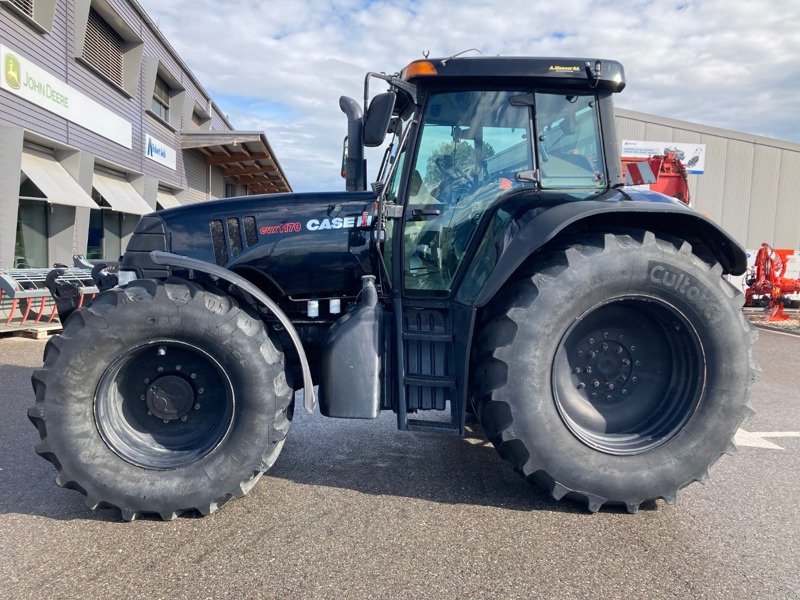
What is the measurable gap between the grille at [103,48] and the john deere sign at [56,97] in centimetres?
102

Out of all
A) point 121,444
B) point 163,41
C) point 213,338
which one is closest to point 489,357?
point 213,338

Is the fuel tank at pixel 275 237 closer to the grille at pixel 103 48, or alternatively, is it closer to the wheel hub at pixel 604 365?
the wheel hub at pixel 604 365

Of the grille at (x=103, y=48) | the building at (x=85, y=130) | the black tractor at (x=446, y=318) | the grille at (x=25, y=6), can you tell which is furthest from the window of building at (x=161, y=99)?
the black tractor at (x=446, y=318)

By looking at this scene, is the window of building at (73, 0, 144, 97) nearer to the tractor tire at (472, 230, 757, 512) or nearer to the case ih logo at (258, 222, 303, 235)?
the case ih logo at (258, 222, 303, 235)

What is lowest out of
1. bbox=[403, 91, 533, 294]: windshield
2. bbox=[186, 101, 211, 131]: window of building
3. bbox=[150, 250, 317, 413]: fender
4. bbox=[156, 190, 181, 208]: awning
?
bbox=[150, 250, 317, 413]: fender

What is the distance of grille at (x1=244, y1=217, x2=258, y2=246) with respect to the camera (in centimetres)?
352

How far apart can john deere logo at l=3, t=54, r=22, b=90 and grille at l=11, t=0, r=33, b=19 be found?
94cm

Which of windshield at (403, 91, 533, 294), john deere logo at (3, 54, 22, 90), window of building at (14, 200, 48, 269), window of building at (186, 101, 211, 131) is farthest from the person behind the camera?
window of building at (186, 101, 211, 131)

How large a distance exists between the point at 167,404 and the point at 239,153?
19398 millimetres

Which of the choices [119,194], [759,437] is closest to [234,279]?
[759,437]

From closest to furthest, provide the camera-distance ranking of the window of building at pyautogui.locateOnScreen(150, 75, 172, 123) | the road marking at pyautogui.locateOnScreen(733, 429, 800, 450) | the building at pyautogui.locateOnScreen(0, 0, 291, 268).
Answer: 1. the road marking at pyautogui.locateOnScreen(733, 429, 800, 450)
2. the building at pyautogui.locateOnScreen(0, 0, 291, 268)
3. the window of building at pyautogui.locateOnScreen(150, 75, 172, 123)

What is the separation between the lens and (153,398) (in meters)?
3.05

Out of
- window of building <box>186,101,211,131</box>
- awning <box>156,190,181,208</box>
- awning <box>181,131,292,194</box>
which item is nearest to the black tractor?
awning <box>156,190,181,208</box>

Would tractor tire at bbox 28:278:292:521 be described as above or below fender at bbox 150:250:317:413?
below
